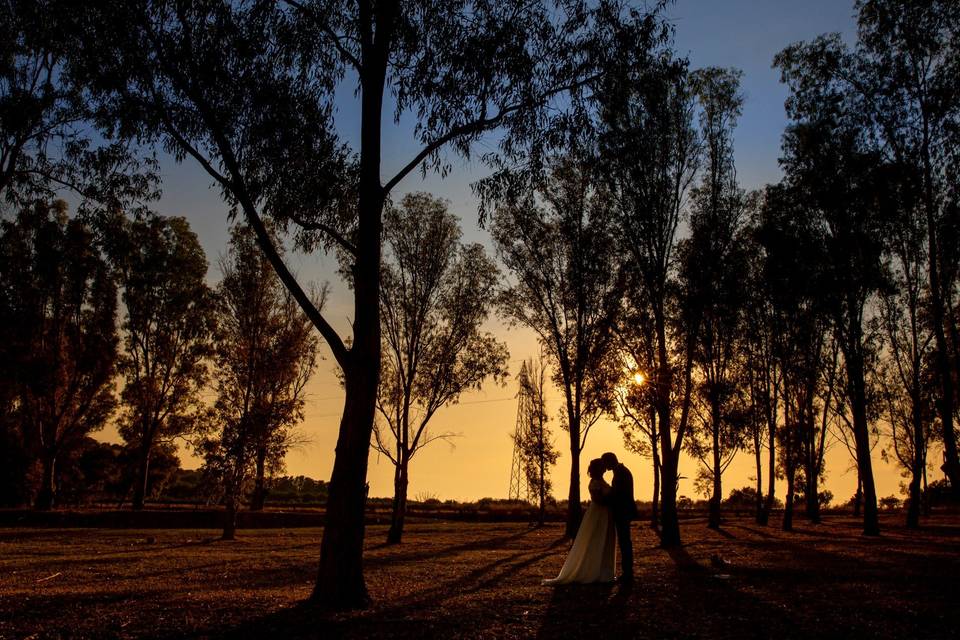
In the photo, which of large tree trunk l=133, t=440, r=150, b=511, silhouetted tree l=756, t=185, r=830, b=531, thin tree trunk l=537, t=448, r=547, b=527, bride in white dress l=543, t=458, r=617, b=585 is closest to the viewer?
bride in white dress l=543, t=458, r=617, b=585

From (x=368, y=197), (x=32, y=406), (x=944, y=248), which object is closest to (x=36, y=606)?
(x=368, y=197)

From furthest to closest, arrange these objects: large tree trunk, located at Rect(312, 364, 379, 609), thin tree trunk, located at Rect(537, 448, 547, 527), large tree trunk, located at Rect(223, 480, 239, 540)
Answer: thin tree trunk, located at Rect(537, 448, 547, 527) < large tree trunk, located at Rect(223, 480, 239, 540) < large tree trunk, located at Rect(312, 364, 379, 609)

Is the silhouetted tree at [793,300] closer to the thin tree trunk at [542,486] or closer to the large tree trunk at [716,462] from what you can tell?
the large tree trunk at [716,462]

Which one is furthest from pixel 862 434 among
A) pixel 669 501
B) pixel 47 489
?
pixel 47 489

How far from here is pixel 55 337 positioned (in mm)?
45719

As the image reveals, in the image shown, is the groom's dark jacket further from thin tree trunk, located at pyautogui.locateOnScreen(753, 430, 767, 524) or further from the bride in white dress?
thin tree trunk, located at pyautogui.locateOnScreen(753, 430, 767, 524)

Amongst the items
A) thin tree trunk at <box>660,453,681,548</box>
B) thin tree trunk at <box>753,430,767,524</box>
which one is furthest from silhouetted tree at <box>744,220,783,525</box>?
thin tree trunk at <box>660,453,681,548</box>

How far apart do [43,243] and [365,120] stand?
35.4 meters

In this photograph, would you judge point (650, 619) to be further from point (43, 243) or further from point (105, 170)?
point (43, 243)

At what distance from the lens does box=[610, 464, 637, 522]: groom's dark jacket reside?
14.6 metres

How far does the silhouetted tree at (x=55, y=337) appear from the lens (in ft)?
137

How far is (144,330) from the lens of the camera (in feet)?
155

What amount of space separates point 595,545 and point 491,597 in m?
2.87

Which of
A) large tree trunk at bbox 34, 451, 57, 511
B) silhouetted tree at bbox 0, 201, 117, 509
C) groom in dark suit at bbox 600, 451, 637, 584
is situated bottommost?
large tree trunk at bbox 34, 451, 57, 511
